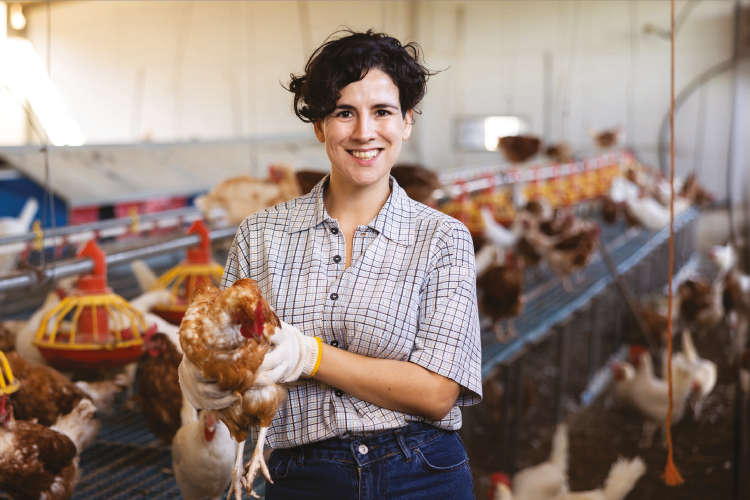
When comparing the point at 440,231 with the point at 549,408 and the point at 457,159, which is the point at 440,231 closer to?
the point at 549,408

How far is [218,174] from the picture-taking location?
581 cm

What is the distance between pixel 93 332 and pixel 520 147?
2662mm

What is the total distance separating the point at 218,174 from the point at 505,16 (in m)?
4.70

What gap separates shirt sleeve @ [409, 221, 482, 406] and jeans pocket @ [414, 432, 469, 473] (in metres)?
0.09

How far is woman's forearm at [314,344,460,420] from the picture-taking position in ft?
2.85

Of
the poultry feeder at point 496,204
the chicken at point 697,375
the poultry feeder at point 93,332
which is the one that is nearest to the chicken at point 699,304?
the chicken at point 697,375

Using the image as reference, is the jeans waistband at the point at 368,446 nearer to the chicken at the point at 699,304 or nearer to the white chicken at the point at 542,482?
the white chicken at the point at 542,482

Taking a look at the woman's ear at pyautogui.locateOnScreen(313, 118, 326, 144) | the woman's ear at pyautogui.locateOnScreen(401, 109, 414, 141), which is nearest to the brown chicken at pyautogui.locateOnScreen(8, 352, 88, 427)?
the woman's ear at pyautogui.locateOnScreen(313, 118, 326, 144)

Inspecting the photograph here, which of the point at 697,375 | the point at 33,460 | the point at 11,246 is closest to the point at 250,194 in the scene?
the point at 11,246

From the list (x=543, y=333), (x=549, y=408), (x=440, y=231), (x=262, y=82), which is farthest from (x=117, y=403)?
(x=262, y=82)

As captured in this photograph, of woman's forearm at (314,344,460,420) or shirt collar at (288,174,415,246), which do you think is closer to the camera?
woman's forearm at (314,344,460,420)

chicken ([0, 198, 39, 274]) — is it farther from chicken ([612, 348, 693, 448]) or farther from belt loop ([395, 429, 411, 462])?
chicken ([612, 348, 693, 448])

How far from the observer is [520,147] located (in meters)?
3.59

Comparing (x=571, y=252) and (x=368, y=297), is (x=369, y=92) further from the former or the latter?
(x=571, y=252)
